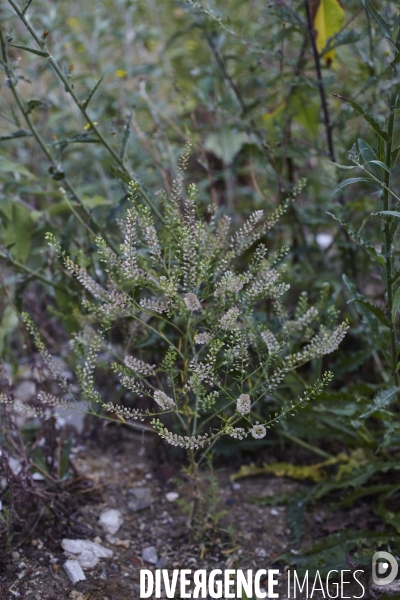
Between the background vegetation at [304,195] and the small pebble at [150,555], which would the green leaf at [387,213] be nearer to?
the background vegetation at [304,195]

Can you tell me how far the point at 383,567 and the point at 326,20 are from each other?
1.75m

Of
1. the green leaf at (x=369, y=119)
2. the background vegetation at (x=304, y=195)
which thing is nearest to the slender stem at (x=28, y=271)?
the background vegetation at (x=304, y=195)

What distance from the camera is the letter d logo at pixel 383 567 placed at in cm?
156

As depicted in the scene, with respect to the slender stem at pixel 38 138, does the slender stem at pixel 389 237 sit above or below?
below

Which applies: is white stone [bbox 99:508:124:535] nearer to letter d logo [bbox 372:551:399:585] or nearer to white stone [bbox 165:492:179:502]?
white stone [bbox 165:492:179:502]

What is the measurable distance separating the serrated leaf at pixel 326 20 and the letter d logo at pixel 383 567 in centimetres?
158

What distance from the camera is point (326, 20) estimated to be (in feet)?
6.57

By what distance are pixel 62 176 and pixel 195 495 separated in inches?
41.8

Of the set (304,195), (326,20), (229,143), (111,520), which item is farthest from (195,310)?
(229,143)

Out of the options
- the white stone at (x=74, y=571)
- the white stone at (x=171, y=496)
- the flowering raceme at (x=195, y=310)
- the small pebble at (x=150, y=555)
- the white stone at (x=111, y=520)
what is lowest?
the white stone at (x=74, y=571)

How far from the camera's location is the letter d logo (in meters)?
1.56

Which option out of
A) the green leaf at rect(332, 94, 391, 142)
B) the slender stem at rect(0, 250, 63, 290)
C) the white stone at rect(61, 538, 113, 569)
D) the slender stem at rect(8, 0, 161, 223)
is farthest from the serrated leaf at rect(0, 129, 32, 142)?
the white stone at rect(61, 538, 113, 569)

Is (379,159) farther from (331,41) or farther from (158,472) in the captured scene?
(158,472)

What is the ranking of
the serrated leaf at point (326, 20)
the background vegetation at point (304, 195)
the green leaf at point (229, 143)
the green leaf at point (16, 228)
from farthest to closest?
1. the green leaf at point (229, 143)
2. the green leaf at point (16, 228)
3. the serrated leaf at point (326, 20)
4. the background vegetation at point (304, 195)
